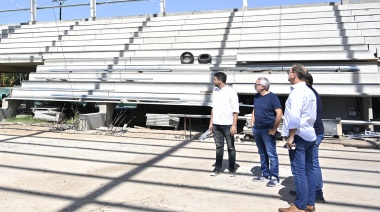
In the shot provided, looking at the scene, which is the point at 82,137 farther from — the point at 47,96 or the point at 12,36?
the point at 12,36

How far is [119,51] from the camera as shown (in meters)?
16.8

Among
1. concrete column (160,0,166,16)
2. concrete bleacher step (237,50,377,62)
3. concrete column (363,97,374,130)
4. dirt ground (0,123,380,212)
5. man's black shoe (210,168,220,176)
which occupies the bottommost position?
dirt ground (0,123,380,212)

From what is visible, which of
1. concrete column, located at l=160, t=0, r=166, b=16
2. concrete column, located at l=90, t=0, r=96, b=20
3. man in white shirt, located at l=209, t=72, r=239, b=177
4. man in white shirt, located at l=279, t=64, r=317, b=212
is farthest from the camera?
concrete column, located at l=90, t=0, r=96, b=20

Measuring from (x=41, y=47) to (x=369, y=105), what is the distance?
659 inches

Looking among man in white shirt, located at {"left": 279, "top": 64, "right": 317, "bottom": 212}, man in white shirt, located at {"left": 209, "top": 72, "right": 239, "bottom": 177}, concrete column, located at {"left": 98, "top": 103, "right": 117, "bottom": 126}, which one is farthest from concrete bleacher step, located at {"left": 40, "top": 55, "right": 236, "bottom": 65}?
man in white shirt, located at {"left": 279, "top": 64, "right": 317, "bottom": 212}

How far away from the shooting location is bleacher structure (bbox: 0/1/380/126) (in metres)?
10.9

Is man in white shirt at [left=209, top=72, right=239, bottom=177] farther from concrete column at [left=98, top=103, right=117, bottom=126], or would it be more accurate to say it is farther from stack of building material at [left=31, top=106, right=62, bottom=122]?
stack of building material at [left=31, top=106, right=62, bottom=122]

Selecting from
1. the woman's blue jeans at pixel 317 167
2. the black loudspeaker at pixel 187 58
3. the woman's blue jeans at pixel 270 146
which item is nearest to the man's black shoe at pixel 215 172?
the woman's blue jeans at pixel 270 146

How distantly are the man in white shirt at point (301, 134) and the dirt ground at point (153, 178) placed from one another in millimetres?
359

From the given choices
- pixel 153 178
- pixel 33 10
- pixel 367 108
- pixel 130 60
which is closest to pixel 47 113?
pixel 130 60

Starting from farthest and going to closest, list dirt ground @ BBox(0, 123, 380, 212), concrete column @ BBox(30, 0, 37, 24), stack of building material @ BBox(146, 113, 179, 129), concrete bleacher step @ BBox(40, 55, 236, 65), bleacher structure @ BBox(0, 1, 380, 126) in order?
concrete column @ BBox(30, 0, 37, 24), concrete bleacher step @ BBox(40, 55, 236, 65), bleacher structure @ BBox(0, 1, 380, 126), stack of building material @ BBox(146, 113, 179, 129), dirt ground @ BBox(0, 123, 380, 212)

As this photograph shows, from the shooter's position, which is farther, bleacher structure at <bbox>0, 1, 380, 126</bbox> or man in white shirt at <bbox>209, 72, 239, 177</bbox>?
bleacher structure at <bbox>0, 1, 380, 126</bbox>

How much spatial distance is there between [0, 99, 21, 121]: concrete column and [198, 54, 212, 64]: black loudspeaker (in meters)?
7.76

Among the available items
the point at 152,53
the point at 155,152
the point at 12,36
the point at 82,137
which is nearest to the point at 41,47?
the point at 12,36
